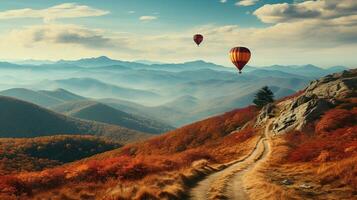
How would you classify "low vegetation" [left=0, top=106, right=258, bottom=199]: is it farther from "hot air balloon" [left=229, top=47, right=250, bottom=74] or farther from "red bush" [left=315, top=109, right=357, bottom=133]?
"hot air balloon" [left=229, top=47, right=250, bottom=74]

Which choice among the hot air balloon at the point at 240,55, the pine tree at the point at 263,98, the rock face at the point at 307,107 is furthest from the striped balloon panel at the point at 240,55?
the pine tree at the point at 263,98

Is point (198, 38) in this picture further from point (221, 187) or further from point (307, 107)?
point (221, 187)

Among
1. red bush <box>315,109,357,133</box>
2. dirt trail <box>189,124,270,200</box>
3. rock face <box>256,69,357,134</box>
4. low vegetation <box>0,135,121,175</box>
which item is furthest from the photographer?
low vegetation <box>0,135,121,175</box>

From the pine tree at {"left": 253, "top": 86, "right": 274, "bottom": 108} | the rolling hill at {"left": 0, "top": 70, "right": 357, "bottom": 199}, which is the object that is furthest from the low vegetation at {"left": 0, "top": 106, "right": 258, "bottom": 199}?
the pine tree at {"left": 253, "top": 86, "right": 274, "bottom": 108}

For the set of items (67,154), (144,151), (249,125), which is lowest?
(67,154)

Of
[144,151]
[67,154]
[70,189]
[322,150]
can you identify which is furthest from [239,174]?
[67,154]

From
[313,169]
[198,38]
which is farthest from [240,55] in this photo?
[313,169]

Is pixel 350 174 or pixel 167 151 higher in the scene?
pixel 350 174

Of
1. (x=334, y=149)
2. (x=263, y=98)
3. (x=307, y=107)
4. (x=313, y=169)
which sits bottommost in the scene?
(x=313, y=169)

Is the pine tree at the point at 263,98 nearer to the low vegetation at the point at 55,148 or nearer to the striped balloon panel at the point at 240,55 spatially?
the striped balloon panel at the point at 240,55

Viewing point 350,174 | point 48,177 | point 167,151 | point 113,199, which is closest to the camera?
point 113,199

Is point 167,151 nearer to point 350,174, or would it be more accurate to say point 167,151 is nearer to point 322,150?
point 322,150
